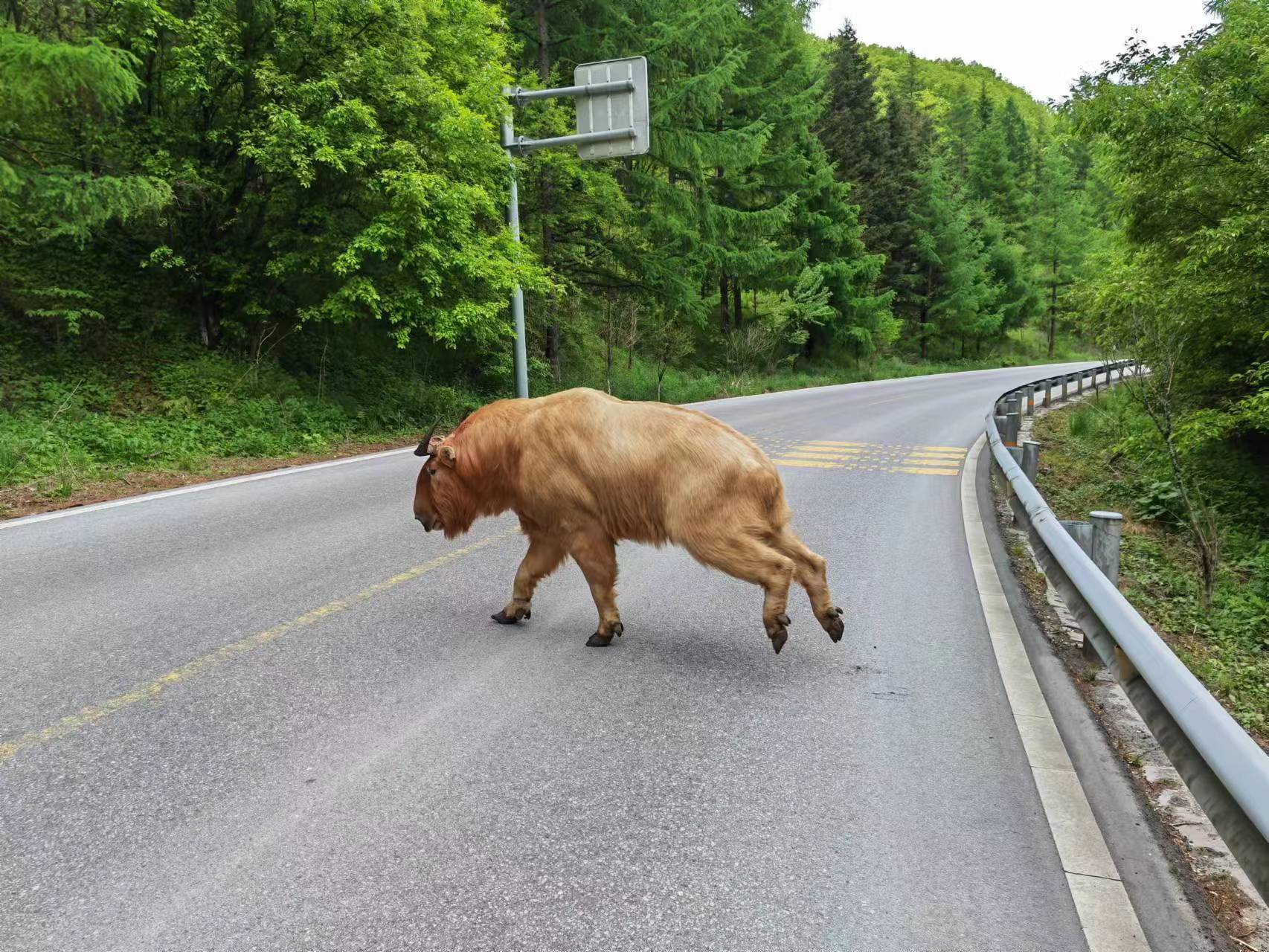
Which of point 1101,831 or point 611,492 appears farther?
point 611,492

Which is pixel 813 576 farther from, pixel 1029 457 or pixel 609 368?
pixel 609 368

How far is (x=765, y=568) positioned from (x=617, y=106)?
11466 mm

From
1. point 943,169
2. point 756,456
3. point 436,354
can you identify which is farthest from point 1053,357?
point 756,456

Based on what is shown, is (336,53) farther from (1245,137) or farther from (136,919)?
(136,919)

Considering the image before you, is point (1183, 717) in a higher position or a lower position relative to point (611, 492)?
lower

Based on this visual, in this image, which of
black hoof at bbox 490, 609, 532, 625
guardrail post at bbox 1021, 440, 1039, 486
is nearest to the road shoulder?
black hoof at bbox 490, 609, 532, 625

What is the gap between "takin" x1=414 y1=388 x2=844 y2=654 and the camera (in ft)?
12.7

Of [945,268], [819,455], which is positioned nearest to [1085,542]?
[819,455]

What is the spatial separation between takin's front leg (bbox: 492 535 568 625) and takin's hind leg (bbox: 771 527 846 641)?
1.22 m

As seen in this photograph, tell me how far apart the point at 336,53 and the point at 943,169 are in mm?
45401

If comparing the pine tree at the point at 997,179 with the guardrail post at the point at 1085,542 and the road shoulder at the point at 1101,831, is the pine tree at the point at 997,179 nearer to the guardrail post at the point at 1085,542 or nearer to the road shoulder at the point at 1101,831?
the guardrail post at the point at 1085,542

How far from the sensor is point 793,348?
34688 mm

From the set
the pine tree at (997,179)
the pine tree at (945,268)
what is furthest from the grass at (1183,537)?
the pine tree at (997,179)

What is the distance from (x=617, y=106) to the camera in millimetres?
13070
